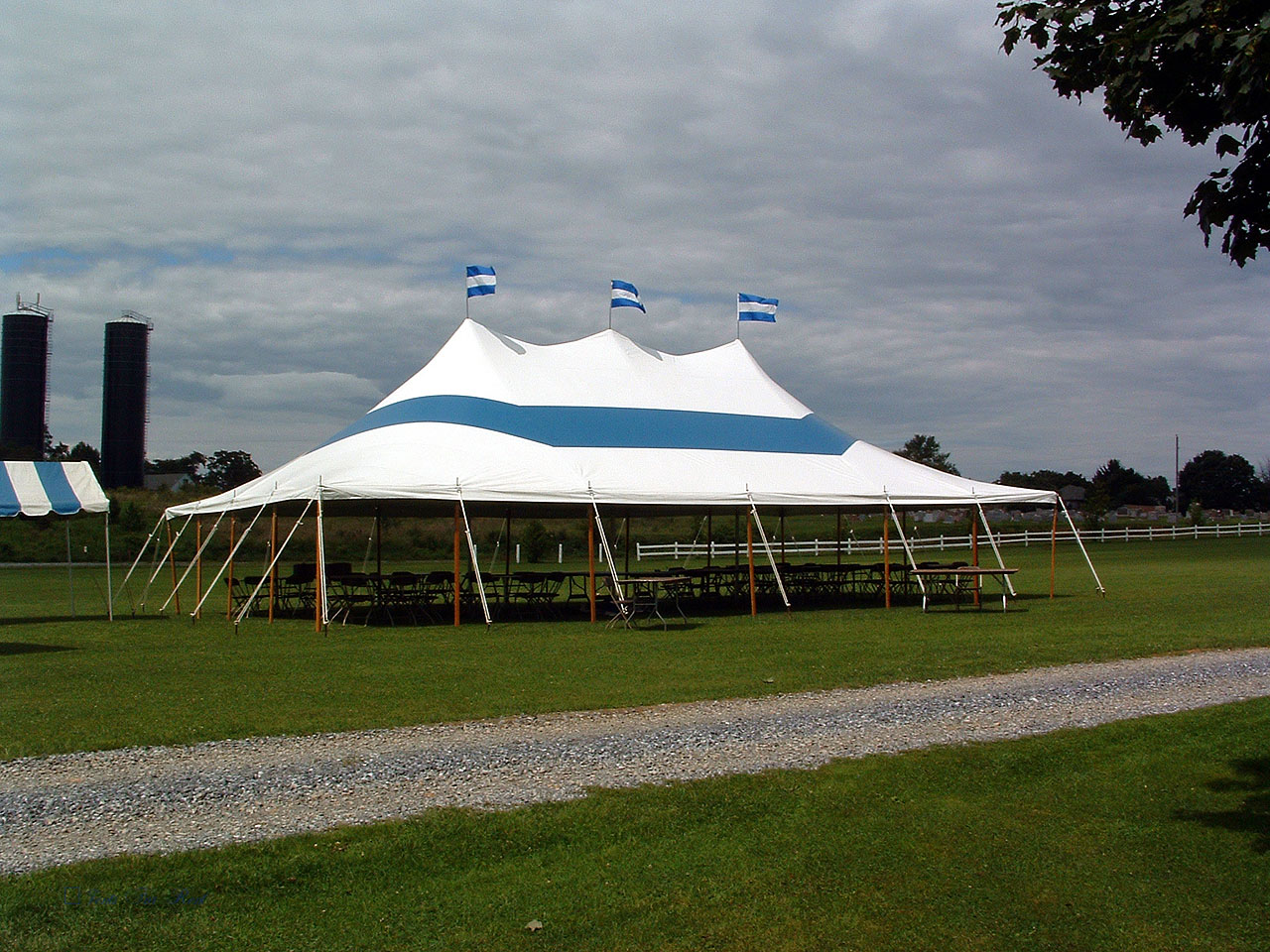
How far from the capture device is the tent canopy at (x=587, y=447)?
1489 cm

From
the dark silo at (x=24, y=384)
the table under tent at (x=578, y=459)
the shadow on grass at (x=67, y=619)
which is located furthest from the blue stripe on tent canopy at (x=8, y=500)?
the dark silo at (x=24, y=384)

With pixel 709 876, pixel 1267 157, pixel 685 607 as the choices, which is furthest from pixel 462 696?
pixel 685 607

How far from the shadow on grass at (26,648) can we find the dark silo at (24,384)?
46.5 meters

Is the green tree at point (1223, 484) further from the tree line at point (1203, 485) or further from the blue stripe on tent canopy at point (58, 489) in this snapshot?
the blue stripe on tent canopy at point (58, 489)

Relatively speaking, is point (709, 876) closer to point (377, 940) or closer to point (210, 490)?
point (377, 940)

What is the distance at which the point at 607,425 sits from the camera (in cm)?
1711

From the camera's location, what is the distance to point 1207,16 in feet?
13.0

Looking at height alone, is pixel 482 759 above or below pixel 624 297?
below

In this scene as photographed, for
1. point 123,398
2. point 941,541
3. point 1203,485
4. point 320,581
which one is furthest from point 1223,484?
point 320,581

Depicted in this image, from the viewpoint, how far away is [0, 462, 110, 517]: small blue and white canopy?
43.3ft

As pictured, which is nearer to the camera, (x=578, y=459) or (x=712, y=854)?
(x=712, y=854)

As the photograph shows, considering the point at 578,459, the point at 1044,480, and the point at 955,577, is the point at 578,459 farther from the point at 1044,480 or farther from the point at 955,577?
the point at 1044,480

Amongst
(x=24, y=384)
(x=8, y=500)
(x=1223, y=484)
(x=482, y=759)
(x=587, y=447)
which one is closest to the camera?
(x=482, y=759)

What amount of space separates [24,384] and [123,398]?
10.0 meters
